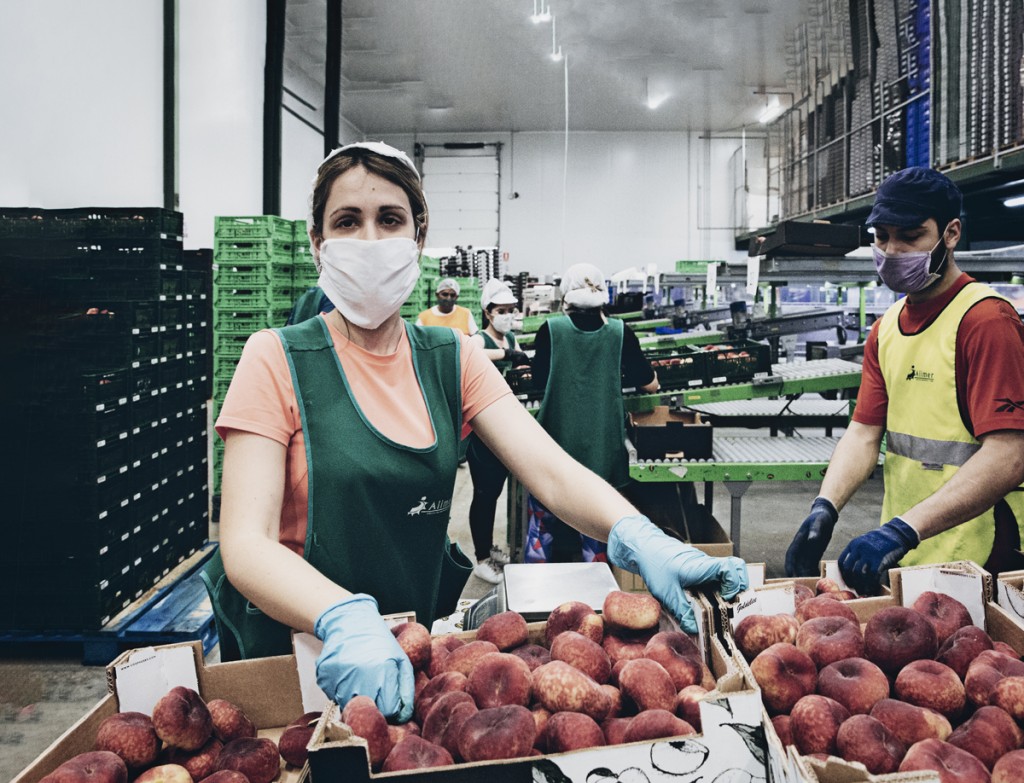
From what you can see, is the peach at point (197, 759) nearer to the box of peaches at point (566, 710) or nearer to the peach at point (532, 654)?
the box of peaches at point (566, 710)

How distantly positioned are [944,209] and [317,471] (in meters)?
1.76

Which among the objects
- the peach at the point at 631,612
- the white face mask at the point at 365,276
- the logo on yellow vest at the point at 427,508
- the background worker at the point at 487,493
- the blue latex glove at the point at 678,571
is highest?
the white face mask at the point at 365,276

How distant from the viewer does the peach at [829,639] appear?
1.13 meters

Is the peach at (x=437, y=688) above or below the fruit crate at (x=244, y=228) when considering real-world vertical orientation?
below

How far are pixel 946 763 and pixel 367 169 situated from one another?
3.93ft

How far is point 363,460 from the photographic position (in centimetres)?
127

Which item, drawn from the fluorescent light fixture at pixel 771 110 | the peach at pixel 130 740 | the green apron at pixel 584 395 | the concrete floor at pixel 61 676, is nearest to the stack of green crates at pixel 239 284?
the concrete floor at pixel 61 676

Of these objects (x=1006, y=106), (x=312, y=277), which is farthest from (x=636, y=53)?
(x=1006, y=106)

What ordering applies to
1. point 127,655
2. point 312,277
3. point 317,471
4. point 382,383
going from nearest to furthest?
point 127,655
point 317,471
point 382,383
point 312,277

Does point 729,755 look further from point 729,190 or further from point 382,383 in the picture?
point 729,190

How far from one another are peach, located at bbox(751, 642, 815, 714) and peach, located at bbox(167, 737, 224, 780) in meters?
0.75

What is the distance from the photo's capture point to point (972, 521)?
6.26 feet

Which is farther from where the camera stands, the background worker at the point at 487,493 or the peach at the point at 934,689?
the background worker at the point at 487,493

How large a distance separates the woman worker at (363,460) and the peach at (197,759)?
19 centimetres
